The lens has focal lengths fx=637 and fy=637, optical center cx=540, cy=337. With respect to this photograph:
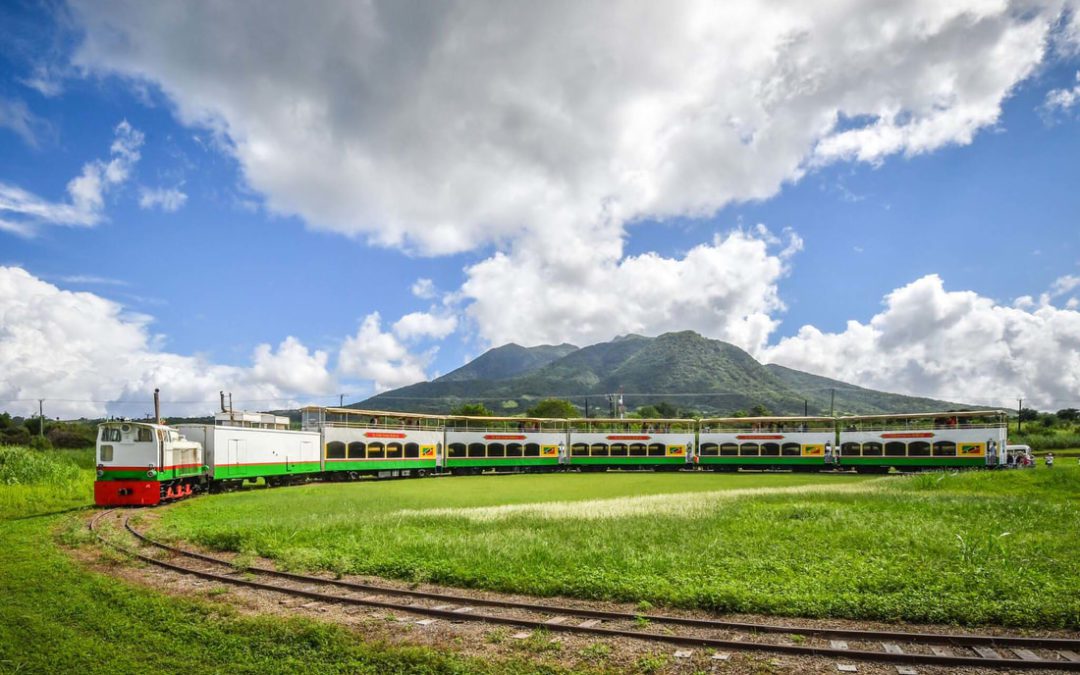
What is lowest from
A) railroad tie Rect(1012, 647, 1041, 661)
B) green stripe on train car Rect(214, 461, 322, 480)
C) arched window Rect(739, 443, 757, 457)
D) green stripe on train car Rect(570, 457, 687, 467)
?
green stripe on train car Rect(570, 457, 687, 467)

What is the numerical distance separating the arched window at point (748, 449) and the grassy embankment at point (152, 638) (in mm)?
51505

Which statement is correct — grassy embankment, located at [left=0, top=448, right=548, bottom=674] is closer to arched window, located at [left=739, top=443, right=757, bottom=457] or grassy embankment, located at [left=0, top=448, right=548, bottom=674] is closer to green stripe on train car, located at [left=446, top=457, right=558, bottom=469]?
green stripe on train car, located at [left=446, top=457, right=558, bottom=469]

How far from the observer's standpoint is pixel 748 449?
2247 inches

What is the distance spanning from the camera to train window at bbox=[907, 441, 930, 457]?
49625 millimetres

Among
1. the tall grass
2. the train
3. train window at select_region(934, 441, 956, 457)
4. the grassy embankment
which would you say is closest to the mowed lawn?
the train

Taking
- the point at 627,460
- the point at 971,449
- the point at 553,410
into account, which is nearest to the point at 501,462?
the point at 627,460

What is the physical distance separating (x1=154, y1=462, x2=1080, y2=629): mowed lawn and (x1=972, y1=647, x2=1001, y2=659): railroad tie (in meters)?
1.13

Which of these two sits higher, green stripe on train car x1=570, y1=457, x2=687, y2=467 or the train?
the train

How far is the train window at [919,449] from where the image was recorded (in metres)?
49.6

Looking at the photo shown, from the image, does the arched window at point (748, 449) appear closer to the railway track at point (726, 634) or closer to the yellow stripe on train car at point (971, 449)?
the yellow stripe on train car at point (971, 449)

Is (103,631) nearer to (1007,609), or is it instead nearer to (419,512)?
(419,512)

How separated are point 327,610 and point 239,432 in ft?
83.1

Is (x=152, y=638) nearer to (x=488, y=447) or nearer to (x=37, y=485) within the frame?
(x=37, y=485)

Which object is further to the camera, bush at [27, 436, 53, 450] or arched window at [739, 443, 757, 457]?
bush at [27, 436, 53, 450]
